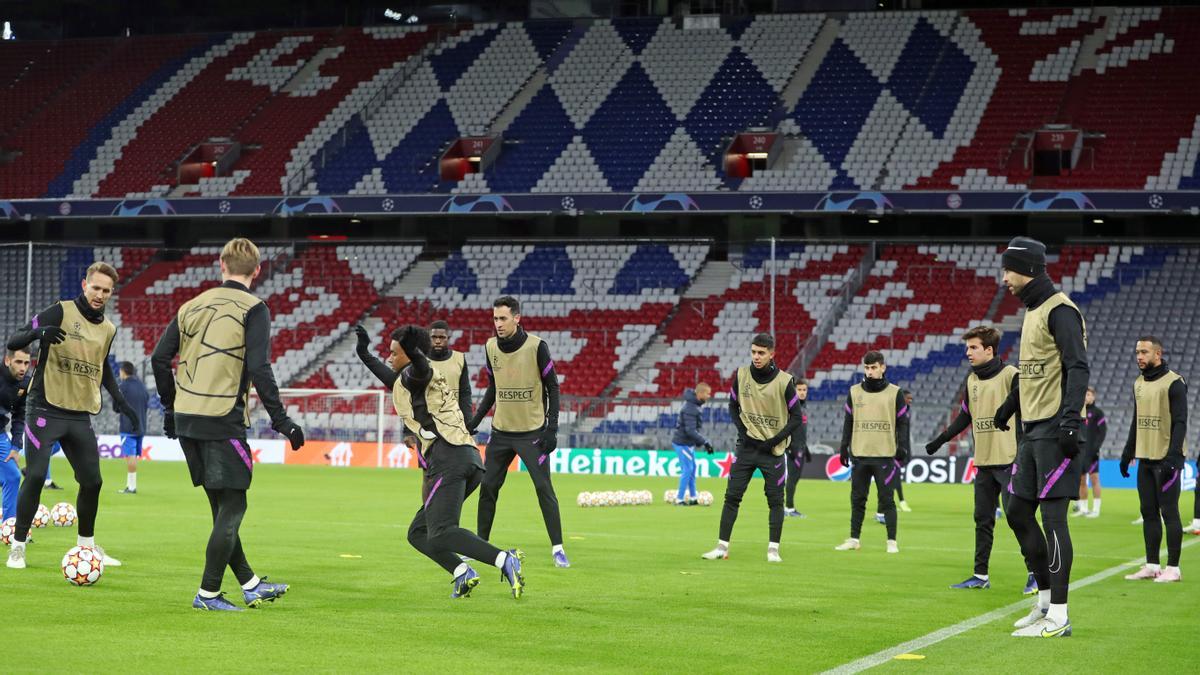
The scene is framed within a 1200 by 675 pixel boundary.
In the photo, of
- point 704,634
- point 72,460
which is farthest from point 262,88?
point 704,634

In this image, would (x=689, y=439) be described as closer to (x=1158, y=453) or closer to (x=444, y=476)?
(x=1158, y=453)

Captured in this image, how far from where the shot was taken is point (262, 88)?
5712cm

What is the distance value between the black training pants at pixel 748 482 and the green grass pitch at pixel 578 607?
0.50 meters

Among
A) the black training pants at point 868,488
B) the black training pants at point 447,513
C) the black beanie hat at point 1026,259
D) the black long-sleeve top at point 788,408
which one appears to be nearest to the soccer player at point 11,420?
the black training pants at point 447,513

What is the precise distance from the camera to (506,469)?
14234mm

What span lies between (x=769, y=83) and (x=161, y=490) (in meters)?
30.6

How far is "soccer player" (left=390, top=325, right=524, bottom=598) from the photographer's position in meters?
11.1

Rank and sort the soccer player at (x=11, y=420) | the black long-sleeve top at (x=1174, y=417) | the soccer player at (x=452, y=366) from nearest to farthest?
the soccer player at (x=452, y=366) < the black long-sleeve top at (x=1174, y=417) < the soccer player at (x=11, y=420)

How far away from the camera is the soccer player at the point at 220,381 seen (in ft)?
33.2

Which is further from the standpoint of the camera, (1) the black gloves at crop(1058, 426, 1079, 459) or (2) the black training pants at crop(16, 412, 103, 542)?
(2) the black training pants at crop(16, 412, 103, 542)

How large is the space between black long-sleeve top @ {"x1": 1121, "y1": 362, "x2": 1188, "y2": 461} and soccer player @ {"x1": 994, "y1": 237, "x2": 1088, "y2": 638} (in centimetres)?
469

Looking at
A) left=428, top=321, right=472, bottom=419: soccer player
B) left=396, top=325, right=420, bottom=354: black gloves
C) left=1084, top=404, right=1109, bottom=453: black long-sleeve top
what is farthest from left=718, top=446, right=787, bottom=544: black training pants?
left=1084, top=404, right=1109, bottom=453: black long-sleeve top

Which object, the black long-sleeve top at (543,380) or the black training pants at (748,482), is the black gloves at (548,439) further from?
the black training pants at (748,482)

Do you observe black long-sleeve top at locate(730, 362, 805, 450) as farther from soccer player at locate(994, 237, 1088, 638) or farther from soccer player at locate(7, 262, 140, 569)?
soccer player at locate(7, 262, 140, 569)
